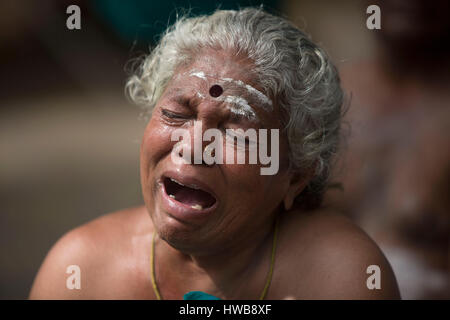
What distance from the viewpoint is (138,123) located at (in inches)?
199

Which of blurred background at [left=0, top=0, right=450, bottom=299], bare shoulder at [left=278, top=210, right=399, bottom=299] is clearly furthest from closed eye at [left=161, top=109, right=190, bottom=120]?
blurred background at [left=0, top=0, right=450, bottom=299]

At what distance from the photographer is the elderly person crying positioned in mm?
1930

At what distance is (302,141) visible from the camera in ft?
7.00

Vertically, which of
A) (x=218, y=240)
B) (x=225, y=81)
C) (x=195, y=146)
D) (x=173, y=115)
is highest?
(x=225, y=81)

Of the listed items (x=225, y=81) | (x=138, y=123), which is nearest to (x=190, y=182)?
(x=225, y=81)

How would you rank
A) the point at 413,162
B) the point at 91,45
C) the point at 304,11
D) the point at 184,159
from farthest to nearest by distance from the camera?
the point at 91,45 < the point at 304,11 < the point at 413,162 < the point at 184,159

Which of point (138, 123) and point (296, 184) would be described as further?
point (138, 123)

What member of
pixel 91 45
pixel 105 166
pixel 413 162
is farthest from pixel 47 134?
pixel 413 162

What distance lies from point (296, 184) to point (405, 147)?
1.29 metres

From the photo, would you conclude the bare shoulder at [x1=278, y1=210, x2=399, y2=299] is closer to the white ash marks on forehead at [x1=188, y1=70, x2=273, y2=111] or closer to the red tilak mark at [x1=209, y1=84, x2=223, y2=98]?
the white ash marks on forehead at [x1=188, y1=70, x2=273, y2=111]

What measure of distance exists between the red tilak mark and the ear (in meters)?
0.49

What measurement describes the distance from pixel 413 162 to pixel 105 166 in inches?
101

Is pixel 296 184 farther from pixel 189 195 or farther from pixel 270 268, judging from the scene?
pixel 189 195
